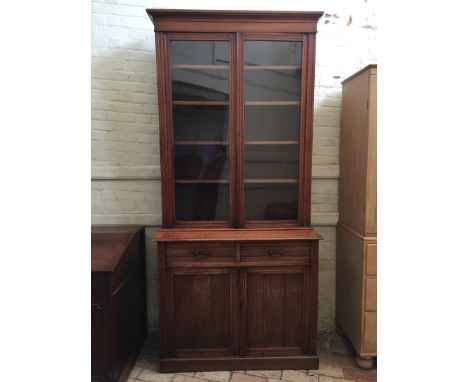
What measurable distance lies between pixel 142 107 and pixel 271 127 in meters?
0.95

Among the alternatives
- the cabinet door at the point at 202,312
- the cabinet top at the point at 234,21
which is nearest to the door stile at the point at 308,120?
the cabinet top at the point at 234,21

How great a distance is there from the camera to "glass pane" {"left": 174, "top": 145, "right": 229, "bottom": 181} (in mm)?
2398

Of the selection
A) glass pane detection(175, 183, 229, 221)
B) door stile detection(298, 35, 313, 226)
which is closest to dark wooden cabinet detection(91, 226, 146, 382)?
glass pane detection(175, 183, 229, 221)

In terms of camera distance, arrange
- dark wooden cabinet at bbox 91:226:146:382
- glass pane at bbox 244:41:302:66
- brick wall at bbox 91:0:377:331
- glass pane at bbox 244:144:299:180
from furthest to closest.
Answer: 1. brick wall at bbox 91:0:377:331
2. glass pane at bbox 244:144:299:180
3. glass pane at bbox 244:41:302:66
4. dark wooden cabinet at bbox 91:226:146:382

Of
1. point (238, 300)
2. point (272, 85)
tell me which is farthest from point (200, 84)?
point (238, 300)

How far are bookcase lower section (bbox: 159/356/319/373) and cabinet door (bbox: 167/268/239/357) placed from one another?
0.04m

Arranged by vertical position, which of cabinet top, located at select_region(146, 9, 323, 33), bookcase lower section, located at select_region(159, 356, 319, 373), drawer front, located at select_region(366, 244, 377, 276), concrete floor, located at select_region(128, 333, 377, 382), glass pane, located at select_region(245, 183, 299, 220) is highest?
cabinet top, located at select_region(146, 9, 323, 33)

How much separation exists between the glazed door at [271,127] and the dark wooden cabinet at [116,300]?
799 mm

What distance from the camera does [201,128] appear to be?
7.86 ft

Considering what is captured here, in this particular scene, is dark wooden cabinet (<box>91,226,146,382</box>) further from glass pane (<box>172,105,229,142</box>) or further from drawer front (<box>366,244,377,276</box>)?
drawer front (<box>366,244,377,276</box>)

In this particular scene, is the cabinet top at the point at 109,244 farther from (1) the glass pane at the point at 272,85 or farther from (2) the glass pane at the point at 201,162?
(1) the glass pane at the point at 272,85

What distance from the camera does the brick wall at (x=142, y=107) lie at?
2.62m

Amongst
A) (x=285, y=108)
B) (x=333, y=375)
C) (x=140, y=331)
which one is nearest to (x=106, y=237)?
(x=140, y=331)

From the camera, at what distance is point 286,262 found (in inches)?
90.3
